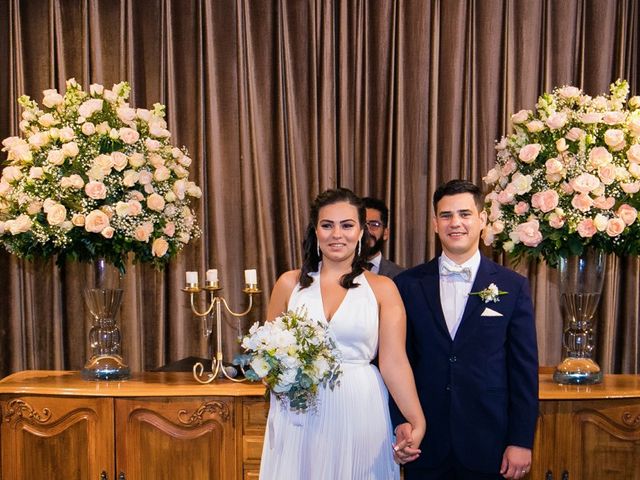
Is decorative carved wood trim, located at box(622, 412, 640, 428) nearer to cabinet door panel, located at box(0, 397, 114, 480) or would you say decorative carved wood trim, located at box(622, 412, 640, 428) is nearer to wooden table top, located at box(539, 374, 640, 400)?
wooden table top, located at box(539, 374, 640, 400)

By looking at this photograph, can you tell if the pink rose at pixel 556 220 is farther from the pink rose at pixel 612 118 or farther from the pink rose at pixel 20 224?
the pink rose at pixel 20 224

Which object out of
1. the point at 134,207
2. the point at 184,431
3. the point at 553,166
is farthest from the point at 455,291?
the point at 134,207

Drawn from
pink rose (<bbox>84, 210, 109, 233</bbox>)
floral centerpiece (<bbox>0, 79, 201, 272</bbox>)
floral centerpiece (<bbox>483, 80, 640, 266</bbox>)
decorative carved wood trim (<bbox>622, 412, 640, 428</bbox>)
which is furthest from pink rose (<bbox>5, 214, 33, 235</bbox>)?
decorative carved wood trim (<bbox>622, 412, 640, 428</bbox>)

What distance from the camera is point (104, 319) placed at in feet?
12.4

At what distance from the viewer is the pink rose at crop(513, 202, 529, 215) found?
3492 millimetres

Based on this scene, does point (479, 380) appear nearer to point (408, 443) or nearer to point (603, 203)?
point (408, 443)

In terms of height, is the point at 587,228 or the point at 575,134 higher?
the point at 575,134

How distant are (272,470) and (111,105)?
6.37ft

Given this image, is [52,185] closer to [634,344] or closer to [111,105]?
[111,105]

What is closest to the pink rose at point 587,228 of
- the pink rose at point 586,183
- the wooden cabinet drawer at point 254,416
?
the pink rose at point 586,183

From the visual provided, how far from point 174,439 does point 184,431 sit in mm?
61

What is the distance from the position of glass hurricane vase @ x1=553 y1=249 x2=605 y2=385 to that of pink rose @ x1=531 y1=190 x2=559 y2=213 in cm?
33

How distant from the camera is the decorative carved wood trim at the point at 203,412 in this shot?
11.5ft

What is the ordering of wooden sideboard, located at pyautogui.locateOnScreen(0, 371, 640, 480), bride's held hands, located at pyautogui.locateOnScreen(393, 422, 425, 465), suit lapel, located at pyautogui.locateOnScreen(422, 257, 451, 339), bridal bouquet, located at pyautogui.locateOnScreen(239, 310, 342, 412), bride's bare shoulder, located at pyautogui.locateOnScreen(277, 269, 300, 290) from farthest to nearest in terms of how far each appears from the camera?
wooden sideboard, located at pyautogui.locateOnScreen(0, 371, 640, 480) < bride's bare shoulder, located at pyautogui.locateOnScreen(277, 269, 300, 290) < suit lapel, located at pyautogui.locateOnScreen(422, 257, 451, 339) < bride's held hands, located at pyautogui.locateOnScreen(393, 422, 425, 465) < bridal bouquet, located at pyautogui.locateOnScreen(239, 310, 342, 412)
